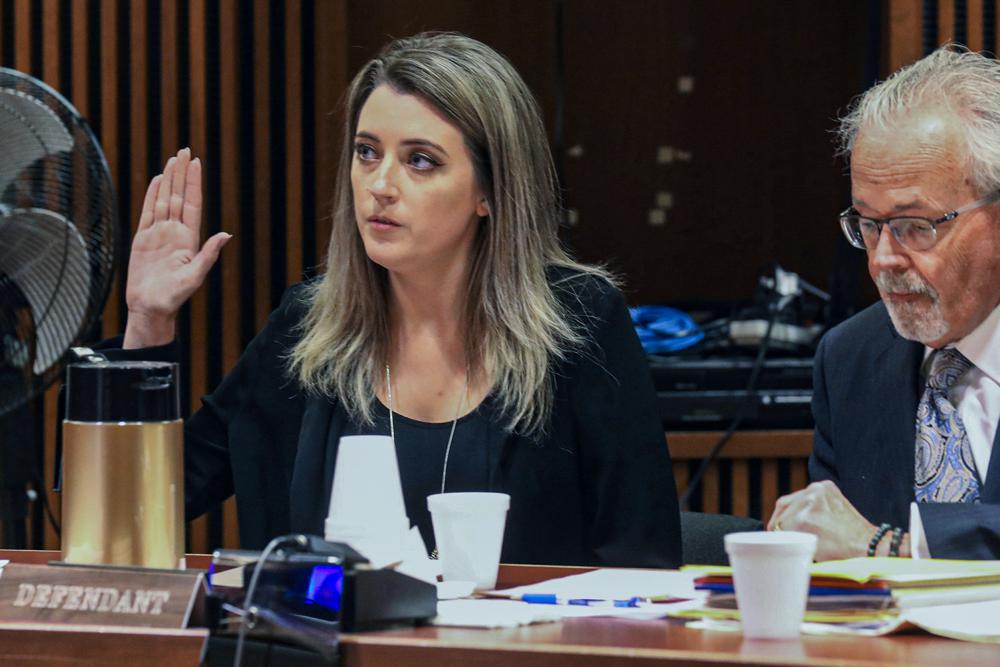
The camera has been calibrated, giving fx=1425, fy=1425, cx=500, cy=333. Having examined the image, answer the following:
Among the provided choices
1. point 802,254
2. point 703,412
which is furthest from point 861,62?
point 703,412

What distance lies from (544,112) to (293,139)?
691mm

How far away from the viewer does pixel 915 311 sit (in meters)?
1.92

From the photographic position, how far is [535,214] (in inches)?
89.4

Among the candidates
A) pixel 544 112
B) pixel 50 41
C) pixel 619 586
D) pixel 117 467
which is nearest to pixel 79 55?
pixel 50 41

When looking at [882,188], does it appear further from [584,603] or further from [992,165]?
[584,603]

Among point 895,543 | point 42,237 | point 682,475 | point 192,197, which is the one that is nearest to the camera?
point 895,543

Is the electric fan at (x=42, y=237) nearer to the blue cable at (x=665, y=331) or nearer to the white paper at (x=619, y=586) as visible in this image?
the white paper at (x=619, y=586)

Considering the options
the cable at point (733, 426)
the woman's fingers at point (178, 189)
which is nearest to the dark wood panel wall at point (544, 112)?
the cable at point (733, 426)

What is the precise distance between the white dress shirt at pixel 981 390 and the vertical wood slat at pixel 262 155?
2.17 m

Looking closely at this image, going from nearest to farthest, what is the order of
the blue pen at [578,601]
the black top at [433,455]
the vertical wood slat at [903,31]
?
the blue pen at [578,601]
the black top at [433,455]
the vertical wood slat at [903,31]

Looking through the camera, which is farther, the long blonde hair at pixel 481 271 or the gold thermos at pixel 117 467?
the long blonde hair at pixel 481 271

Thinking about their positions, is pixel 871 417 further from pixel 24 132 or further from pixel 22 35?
pixel 22 35

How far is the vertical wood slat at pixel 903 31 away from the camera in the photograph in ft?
11.2

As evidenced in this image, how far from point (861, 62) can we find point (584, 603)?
278cm
